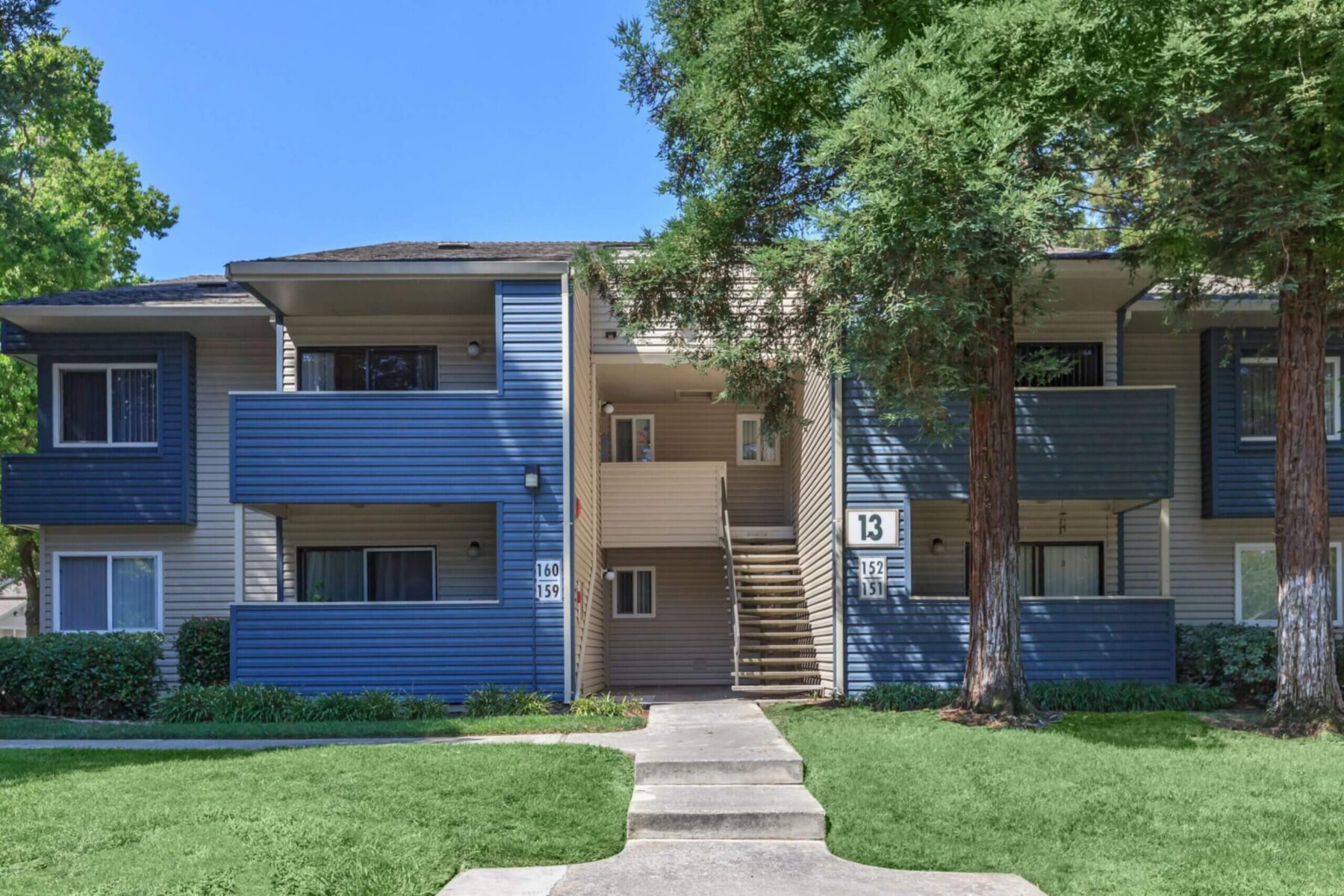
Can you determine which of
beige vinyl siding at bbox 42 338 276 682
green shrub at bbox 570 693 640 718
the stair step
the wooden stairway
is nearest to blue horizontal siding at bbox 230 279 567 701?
green shrub at bbox 570 693 640 718

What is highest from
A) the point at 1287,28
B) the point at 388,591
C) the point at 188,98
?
the point at 188,98

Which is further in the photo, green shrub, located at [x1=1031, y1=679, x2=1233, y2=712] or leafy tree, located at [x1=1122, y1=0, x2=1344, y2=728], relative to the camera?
green shrub, located at [x1=1031, y1=679, x2=1233, y2=712]

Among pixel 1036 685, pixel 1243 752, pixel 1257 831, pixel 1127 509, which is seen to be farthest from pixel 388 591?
pixel 1257 831

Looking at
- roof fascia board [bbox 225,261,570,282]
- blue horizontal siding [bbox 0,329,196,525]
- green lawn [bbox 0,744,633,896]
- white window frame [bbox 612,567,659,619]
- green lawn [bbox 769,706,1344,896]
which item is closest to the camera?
green lawn [bbox 0,744,633,896]

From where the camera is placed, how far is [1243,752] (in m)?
10.7

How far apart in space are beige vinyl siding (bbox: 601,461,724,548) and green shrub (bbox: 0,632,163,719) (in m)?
7.10

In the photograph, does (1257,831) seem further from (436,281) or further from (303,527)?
(303,527)

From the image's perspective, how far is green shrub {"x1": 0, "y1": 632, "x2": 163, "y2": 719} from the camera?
15.3m

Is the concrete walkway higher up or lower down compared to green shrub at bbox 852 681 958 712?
higher up

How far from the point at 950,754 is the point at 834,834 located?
265 centimetres

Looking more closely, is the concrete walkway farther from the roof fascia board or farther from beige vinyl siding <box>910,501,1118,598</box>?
beige vinyl siding <box>910,501,1118,598</box>

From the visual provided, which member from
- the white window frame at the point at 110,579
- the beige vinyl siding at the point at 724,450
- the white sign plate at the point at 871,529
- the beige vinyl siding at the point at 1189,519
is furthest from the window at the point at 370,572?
the beige vinyl siding at the point at 1189,519

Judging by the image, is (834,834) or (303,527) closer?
(834,834)

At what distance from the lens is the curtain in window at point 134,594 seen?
703 inches
